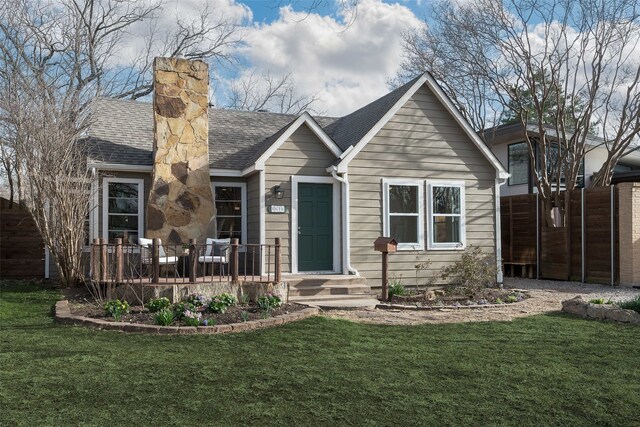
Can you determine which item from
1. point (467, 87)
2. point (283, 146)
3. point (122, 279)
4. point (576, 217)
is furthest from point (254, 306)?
point (467, 87)

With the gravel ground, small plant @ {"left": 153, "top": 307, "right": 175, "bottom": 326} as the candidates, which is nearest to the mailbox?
the gravel ground

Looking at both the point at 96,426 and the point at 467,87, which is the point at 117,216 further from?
the point at 467,87

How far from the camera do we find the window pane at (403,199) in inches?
493

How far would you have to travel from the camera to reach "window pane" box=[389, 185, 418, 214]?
12523mm

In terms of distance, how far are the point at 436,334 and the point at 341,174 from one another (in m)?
5.17

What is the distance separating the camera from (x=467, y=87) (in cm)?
2205

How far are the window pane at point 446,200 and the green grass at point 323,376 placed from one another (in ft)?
17.1

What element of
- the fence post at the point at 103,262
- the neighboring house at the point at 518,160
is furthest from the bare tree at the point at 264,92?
the fence post at the point at 103,262

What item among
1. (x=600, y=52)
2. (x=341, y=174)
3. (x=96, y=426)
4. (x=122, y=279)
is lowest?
(x=96, y=426)

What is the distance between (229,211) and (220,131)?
2.62m

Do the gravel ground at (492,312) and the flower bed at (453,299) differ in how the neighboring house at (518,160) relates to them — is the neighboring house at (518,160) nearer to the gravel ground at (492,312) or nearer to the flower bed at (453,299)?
the gravel ground at (492,312)

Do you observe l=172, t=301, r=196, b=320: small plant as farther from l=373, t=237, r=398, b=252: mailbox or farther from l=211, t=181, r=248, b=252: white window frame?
l=211, t=181, r=248, b=252: white window frame

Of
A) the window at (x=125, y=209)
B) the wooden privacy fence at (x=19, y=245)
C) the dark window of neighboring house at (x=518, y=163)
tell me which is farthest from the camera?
the dark window of neighboring house at (x=518, y=163)

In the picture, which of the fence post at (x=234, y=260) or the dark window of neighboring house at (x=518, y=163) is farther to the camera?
the dark window of neighboring house at (x=518, y=163)
